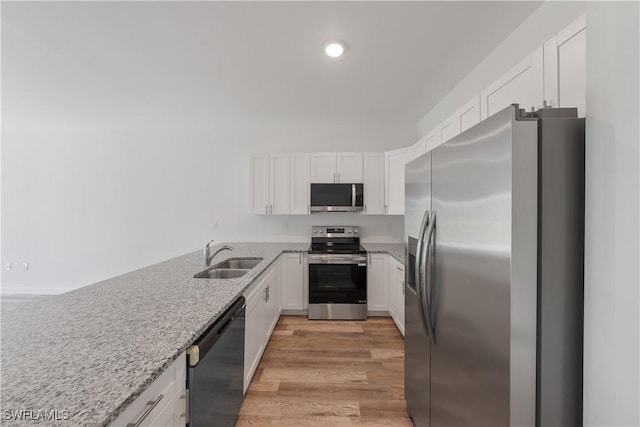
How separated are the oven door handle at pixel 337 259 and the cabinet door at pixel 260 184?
3.23ft

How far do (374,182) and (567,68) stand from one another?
2595 millimetres

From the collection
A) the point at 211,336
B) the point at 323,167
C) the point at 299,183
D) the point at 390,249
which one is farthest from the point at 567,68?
the point at 299,183

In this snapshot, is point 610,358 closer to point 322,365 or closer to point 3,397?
point 3,397

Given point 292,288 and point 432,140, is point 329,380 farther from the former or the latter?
point 432,140

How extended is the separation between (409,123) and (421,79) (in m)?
1.43

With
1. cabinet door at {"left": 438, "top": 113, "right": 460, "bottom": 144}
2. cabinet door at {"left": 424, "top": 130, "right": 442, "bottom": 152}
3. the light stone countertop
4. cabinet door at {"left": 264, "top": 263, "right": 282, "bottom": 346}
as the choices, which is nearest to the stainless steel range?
the light stone countertop

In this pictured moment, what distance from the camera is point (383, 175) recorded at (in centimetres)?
374

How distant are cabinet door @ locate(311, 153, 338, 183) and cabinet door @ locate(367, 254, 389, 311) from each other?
1222mm

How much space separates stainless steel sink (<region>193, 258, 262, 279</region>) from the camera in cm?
226

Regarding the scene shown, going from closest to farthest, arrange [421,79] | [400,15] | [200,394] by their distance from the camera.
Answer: [200,394], [400,15], [421,79]

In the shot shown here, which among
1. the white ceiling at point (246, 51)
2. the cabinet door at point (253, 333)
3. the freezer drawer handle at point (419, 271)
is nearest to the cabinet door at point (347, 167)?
the white ceiling at point (246, 51)

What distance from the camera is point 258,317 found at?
2242 millimetres

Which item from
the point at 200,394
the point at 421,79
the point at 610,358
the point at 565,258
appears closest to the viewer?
the point at 610,358

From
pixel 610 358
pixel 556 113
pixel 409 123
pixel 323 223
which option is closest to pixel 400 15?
pixel 556 113
